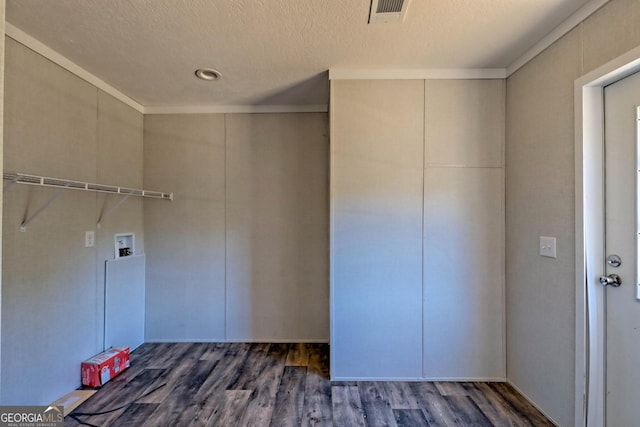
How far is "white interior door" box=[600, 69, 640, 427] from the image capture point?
4.87 ft

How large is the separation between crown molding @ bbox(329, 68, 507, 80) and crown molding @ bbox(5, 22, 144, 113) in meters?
1.94

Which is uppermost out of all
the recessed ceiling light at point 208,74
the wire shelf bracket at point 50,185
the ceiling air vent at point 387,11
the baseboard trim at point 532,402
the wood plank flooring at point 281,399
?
the ceiling air vent at point 387,11

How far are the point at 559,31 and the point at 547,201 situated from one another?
1056mm

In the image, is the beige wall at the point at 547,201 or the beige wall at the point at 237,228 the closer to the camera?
the beige wall at the point at 547,201

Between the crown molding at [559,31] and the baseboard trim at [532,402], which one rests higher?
the crown molding at [559,31]

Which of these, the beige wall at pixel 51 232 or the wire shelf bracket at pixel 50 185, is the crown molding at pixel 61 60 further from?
the wire shelf bracket at pixel 50 185

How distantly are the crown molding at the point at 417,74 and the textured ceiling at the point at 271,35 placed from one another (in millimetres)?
41

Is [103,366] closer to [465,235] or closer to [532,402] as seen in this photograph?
[465,235]

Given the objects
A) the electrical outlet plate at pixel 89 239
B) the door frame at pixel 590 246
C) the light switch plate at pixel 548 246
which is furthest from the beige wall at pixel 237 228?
the door frame at pixel 590 246

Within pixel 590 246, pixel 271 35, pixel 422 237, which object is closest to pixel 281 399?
pixel 422 237

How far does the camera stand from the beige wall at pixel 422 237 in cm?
229

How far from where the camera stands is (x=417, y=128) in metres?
2.30

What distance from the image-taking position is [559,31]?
1790mm

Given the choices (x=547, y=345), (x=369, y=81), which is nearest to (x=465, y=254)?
(x=547, y=345)
